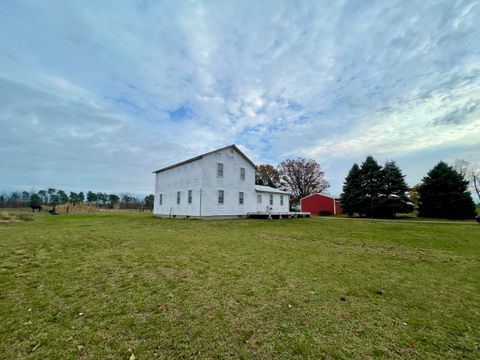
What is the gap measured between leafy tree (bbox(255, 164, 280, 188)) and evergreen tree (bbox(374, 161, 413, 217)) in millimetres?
21921

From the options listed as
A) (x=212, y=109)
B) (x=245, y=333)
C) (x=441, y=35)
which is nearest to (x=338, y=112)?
(x=441, y=35)

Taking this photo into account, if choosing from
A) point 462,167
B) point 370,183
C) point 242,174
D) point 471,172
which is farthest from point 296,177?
point 471,172

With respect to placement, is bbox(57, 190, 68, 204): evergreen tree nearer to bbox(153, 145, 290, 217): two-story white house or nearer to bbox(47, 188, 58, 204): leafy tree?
bbox(47, 188, 58, 204): leafy tree

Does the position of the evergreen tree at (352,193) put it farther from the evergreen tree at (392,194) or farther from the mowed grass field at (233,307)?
the mowed grass field at (233,307)

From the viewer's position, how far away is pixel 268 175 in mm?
47938

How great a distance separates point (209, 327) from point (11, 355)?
203cm

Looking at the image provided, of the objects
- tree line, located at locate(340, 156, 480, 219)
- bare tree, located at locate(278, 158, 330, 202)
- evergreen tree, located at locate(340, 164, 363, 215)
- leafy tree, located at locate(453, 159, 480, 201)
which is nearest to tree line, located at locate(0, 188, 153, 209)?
bare tree, located at locate(278, 158, 330, 202)

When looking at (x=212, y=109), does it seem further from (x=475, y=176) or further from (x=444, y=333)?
(x=475, y=176)

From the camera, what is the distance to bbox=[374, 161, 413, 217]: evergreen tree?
27688mm

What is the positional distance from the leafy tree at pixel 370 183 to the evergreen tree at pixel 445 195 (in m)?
5.18

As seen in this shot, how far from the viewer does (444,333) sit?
8.95ft

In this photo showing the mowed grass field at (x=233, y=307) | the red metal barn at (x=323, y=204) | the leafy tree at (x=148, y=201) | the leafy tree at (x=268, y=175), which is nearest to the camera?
the mowed grass field at (x=233, y=307)

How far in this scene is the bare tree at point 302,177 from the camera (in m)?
45.4

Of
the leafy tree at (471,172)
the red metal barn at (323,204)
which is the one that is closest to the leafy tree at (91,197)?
the red metal barn at (323,204)
